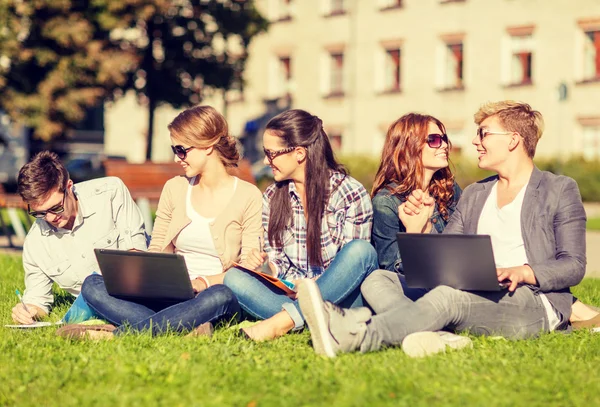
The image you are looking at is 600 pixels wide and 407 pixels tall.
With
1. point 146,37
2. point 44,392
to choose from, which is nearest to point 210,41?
point 146,37

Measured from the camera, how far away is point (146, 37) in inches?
1156

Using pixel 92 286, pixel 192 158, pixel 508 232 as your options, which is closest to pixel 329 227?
pixel 192 158

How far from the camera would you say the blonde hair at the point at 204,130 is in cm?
651

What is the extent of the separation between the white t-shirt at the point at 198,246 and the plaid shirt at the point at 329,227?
348 millimetres

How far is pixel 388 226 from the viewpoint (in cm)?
640

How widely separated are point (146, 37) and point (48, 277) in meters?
23.5

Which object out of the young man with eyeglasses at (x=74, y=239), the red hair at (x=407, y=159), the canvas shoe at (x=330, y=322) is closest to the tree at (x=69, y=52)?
the young man with eyeglasses at (x=74, y=239)

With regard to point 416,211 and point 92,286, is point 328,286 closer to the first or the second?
point 416,211

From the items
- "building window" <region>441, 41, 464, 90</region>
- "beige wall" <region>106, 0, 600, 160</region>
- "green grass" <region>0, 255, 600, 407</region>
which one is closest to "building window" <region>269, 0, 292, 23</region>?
"beige wall" <region>106, 0, 600, 160</region>

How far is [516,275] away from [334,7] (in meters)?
35.4

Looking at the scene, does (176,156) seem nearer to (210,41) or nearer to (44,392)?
(44,392)

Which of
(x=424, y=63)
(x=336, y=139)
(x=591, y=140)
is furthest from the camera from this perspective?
(x=336, y=139)

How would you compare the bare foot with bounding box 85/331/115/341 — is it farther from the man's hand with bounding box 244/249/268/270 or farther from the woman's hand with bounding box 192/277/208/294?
the man's hand with bounding box 244/249/268/270

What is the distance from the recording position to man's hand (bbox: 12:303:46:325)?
638cm
